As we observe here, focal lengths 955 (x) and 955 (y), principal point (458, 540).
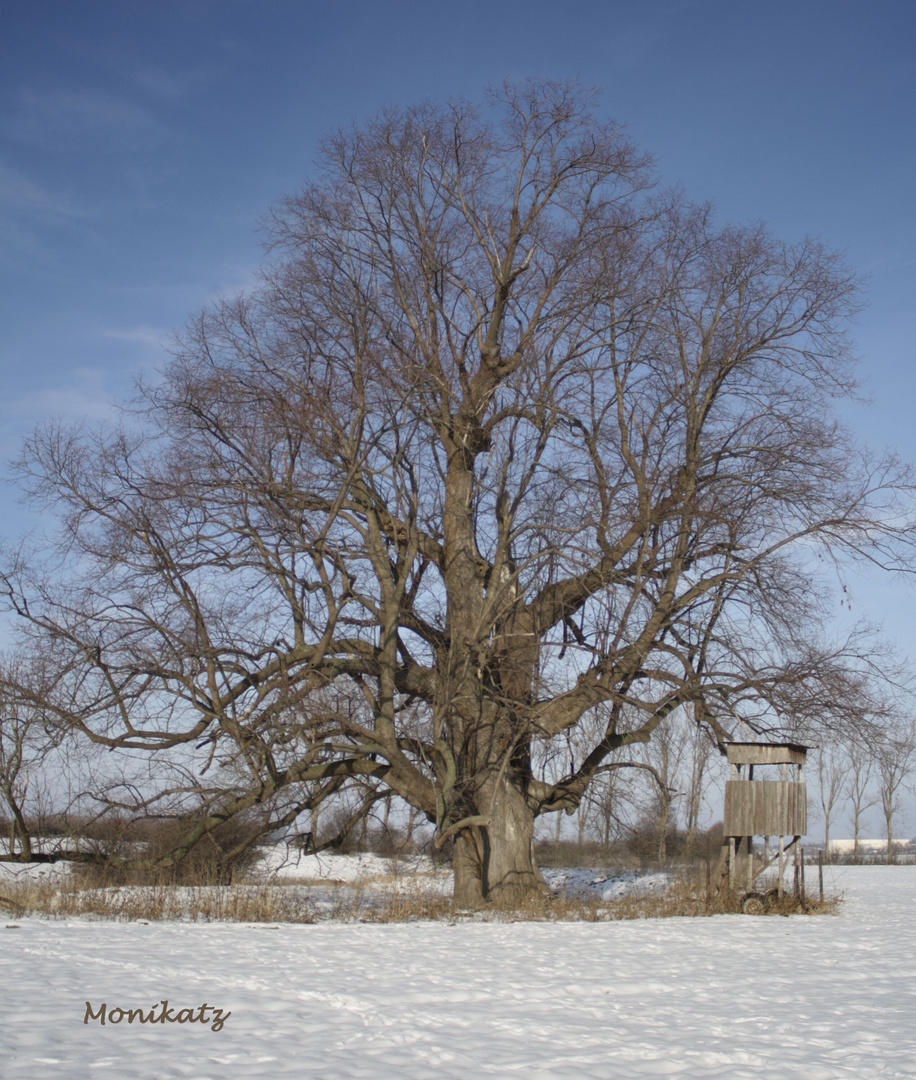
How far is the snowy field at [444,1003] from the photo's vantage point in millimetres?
5004

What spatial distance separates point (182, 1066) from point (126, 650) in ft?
27.0

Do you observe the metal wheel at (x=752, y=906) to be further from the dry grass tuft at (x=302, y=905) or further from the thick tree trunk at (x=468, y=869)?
the thick tree trunk at (x=468, y=869)

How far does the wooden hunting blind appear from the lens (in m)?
15.1

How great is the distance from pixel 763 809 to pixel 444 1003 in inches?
398

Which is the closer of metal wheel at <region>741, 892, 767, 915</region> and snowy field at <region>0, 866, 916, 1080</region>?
snowy field at <region>0, 866, 916, 1080</region>

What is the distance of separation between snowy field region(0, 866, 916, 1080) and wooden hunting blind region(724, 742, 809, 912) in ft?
13.9

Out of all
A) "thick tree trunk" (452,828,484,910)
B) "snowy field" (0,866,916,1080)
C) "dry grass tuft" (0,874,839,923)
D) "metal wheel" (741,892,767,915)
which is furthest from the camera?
"metal wheel" (741,892,767,915)

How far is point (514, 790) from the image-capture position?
46.3 ft

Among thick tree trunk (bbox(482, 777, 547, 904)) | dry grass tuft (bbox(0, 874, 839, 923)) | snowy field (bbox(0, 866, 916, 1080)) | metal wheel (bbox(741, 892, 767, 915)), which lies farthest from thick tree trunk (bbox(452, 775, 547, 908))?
metal wheel (bbox(741, 892, 767, 915))

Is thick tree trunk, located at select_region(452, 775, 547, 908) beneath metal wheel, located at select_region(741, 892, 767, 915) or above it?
above

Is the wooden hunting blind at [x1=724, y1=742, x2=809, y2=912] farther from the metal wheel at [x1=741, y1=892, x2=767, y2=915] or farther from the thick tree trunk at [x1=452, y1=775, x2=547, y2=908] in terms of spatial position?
the thick tree trunk at [x1=452, y1=775, x2=547, y2=908]

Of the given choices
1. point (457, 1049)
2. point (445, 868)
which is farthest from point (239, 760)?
point (445, 868)

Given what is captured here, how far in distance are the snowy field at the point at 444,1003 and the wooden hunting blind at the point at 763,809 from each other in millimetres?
4235

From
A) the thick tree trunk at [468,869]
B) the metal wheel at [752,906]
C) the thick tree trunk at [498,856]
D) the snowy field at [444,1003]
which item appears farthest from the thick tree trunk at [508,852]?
the metal wheel at [752,906]
